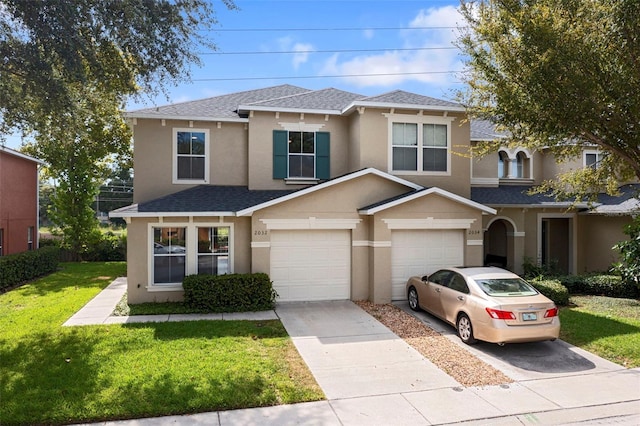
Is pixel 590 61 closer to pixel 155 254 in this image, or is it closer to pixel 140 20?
pixel 140 20

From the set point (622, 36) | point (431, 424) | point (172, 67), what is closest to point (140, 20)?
point (172, 67)

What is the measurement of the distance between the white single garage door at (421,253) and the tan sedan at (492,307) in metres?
2.34

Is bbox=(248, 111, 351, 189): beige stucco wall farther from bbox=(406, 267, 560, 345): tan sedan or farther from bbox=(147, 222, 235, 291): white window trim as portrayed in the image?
bbox=(406, 267, 560, 345): tan sedan

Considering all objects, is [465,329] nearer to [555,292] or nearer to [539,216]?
[555,292]

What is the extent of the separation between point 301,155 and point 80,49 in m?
7.47

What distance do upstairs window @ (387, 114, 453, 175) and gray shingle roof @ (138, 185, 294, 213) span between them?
4230mm

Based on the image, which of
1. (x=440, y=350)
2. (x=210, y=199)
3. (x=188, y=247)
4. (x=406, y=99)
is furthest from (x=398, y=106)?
(x=440, y=350)

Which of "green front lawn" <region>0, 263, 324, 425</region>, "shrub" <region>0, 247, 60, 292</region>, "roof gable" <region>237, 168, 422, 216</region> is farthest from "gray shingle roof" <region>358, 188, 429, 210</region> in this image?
"shrub" <region>0, 247, 60, 292</region>

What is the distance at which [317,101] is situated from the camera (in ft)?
51.4

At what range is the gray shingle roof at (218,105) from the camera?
14.3 m

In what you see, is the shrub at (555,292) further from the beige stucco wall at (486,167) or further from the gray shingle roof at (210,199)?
the gray shingle roof at (210,199)

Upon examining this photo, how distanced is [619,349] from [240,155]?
40.0ft

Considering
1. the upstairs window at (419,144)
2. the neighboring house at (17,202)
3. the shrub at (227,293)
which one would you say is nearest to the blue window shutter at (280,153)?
the upstairs window at (419,144)

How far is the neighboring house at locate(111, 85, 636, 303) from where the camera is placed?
12680mm
